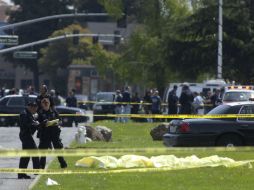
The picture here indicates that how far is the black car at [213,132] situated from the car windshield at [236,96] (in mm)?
12864

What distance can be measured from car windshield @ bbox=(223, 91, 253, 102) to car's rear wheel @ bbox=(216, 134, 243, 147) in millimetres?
12883

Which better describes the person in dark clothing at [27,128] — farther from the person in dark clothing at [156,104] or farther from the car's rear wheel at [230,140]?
the person in dark clothing at [156,104]

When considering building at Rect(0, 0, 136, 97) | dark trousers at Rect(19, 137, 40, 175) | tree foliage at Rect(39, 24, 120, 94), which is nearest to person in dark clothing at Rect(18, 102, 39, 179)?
dark trousers at Rect(19, 137, 40, 175)

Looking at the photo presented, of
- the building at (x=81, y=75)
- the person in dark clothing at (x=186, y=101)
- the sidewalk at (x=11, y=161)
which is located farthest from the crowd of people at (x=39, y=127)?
the building at (x=81, y=75)

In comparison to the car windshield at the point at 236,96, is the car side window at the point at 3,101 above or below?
below

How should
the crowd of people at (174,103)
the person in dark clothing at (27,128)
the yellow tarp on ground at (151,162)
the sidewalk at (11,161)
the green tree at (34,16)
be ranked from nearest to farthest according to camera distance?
1. the sidewalk at (11,161)
2. the person in dark clothing at (27,128)
3. the yellow tarp on ground at (151,162)
4. the crowd of people at (174,103)
5. the green tree at (34,16)

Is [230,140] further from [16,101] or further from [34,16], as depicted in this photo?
[34,16]

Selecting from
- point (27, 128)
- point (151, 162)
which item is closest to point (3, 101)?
point (151, 162)

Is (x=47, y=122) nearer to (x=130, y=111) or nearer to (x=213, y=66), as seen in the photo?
(x=130, y=111)

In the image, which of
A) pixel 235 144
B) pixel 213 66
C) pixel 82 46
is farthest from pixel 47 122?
pixel 82 46

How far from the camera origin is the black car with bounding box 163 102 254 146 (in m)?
23.0

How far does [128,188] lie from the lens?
626 inches

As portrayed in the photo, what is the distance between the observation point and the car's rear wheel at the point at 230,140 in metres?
23.1

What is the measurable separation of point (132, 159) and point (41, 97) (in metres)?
2.38
